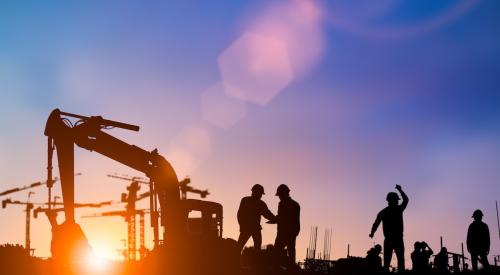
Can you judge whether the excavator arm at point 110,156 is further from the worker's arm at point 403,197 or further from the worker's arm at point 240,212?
the worker's arm at point 403,197

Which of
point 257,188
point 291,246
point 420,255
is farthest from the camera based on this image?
point 420,255

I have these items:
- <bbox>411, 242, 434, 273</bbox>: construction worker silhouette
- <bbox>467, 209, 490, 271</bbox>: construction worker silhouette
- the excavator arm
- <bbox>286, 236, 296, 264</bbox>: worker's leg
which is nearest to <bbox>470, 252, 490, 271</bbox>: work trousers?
<bbox>467, 209, 490, 271</bbox>: construction worker silhouette

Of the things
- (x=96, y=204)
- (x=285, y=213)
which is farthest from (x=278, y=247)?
(x=96, y=204)

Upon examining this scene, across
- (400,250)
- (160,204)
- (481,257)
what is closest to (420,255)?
(481,257)

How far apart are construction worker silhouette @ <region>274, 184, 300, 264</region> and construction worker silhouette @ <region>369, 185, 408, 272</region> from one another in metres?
1.87

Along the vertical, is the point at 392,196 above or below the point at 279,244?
above

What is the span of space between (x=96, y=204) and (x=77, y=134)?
8595 cm

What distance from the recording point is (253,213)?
47.1ft

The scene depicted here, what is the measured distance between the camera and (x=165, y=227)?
19.4 metres

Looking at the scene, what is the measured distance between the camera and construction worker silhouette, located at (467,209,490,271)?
1642 centimetres

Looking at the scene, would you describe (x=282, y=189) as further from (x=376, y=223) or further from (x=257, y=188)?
(x=376, y=223)

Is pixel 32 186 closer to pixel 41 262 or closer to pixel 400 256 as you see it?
pixel 41 262

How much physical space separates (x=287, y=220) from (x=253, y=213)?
34.4 inches

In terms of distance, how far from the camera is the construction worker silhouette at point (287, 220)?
14.1 meters
